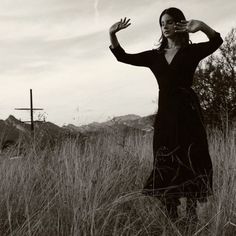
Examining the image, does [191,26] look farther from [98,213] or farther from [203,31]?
[98,213]

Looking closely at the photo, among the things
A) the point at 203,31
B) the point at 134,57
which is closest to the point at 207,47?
the point at 203,31

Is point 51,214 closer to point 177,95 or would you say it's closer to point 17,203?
point 17,203

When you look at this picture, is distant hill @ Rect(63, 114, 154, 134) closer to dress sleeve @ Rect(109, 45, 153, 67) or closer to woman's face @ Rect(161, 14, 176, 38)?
dress sleeve @ Rect(109, 45, 153, 67)

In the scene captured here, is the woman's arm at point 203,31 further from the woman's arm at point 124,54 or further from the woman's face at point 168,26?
the woman's arm at point 124,54

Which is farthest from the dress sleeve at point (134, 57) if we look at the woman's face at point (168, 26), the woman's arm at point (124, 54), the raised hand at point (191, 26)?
the raised hand at point (191, 26)

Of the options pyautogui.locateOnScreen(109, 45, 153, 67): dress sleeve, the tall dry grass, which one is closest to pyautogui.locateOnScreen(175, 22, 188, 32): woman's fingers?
pyautogui.locateOnScreen(109, 45, 153, 67): dress sleeve

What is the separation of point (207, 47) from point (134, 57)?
0.58m

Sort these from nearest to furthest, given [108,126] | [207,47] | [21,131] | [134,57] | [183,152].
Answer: [207,47] → [183,152] → [134,57] → [108,126] → [21,131]

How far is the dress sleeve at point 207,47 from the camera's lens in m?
3.07

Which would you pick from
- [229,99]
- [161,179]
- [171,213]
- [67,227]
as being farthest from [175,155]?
[229,99]

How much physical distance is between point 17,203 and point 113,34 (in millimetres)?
1442

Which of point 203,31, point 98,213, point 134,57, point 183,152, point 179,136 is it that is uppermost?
point 203,31

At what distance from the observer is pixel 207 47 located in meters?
3.13

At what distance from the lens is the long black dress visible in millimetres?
3215
